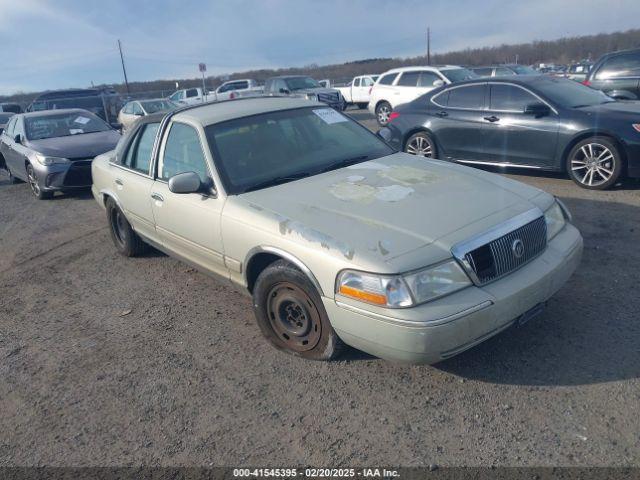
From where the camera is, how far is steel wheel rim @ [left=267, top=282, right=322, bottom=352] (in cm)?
322

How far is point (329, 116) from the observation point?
4.67 meters

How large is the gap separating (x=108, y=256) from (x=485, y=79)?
6.03 m

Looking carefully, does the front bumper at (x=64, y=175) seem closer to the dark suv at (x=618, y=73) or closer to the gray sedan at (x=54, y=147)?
the gray sedan at (x=54, y=147)

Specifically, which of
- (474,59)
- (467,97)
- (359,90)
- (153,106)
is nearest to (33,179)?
(467,97)

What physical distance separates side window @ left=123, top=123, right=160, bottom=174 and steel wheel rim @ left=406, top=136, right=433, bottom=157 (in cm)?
465

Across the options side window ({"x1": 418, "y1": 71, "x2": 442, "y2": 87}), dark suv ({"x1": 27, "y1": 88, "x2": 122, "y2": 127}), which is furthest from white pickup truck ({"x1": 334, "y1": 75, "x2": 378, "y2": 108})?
dark suv ({"x1": 27, "y1": 88, "x2": 122, "y2": 127})

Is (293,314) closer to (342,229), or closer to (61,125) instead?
(342,229)

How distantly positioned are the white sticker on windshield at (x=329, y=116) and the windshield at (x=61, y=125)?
23.1 feet

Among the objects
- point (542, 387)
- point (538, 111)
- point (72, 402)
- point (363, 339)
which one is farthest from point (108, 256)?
point (538, 111)

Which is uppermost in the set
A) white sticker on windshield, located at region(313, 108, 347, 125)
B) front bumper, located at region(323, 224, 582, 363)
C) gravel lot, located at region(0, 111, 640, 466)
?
white sticker on windshield, located at region(313, 108, 347, 125)

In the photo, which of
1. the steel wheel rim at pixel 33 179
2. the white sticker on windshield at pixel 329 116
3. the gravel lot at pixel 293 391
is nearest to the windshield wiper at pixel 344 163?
the white sticker on windshield at pixel 329 116

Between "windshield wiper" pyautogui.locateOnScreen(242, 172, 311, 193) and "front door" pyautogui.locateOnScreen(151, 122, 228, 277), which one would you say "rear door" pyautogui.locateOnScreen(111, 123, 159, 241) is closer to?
"front door" pyautogui.locateOnScreen(151, 122, 228, 277)

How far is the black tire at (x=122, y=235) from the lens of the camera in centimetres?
545

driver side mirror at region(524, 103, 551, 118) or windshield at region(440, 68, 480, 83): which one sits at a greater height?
windshield at region(440, 68, 480, 83)
